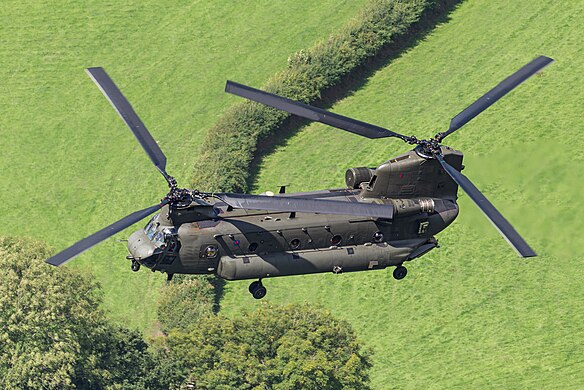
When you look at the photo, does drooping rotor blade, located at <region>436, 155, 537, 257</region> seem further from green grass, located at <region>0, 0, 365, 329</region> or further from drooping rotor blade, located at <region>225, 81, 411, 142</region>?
green grass, located at <region>0, 0, 365, 329</region>

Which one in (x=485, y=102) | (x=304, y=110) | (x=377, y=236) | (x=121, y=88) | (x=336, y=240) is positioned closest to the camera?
(x=304, y=110)

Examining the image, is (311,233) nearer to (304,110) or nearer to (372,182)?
(372,182)

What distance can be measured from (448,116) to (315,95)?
10070mm

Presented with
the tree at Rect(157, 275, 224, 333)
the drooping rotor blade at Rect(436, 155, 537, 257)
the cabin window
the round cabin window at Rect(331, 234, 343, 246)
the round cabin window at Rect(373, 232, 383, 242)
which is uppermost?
the tree at Rect(157, 275, 224, 333)

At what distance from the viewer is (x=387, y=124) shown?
91.6 metres

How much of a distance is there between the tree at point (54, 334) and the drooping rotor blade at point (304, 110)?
91.8ft

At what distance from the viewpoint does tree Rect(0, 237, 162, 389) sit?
246 ft

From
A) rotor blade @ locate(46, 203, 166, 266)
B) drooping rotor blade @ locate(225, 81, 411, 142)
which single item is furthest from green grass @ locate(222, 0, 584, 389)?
rotor blade @ locate(46, 203, 166, 266)

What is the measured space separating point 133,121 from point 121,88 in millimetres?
46315

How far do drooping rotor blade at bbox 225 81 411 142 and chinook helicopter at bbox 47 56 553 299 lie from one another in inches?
1.7

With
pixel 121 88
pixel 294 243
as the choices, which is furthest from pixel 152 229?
pixel 121 88

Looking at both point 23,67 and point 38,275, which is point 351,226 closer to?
point 38,275

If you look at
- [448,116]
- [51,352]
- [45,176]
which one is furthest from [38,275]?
[448,116]

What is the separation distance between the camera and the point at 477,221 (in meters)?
61.7
